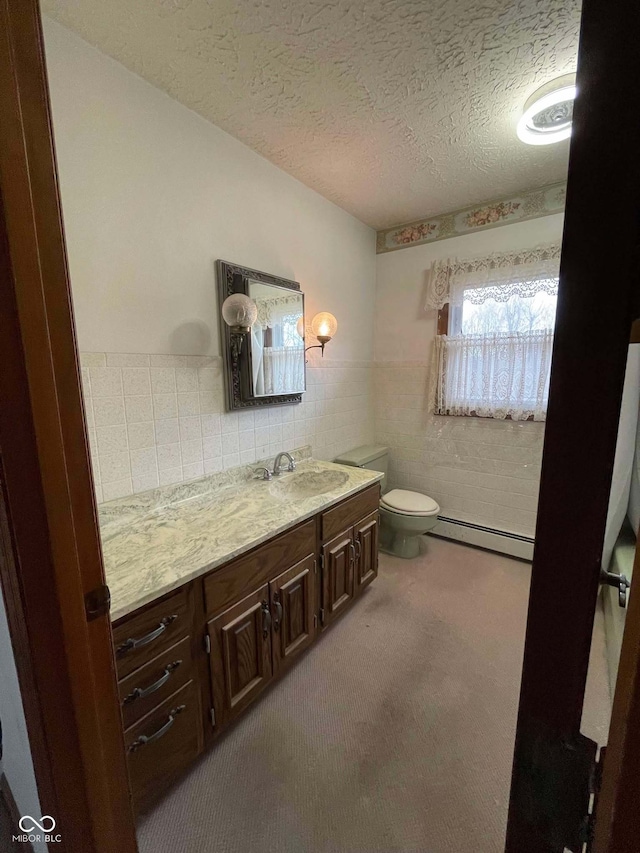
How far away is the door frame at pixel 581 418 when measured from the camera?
0.29 meters

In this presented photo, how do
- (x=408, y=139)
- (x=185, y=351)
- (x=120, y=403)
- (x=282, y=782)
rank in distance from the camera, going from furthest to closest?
(x=408, y=139)
(x=185, y=351)
(x=120, y=403)
(x=282, y=782)

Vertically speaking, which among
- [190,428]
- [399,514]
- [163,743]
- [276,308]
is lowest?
[163,743]

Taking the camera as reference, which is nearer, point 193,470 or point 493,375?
point 193,470

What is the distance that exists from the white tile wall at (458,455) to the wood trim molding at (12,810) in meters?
2.61

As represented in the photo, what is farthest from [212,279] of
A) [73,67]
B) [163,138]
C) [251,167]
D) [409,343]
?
[409,343]

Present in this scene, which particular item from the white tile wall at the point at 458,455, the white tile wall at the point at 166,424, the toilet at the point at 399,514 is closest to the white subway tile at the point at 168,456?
the white tile wall at the point at 166,424

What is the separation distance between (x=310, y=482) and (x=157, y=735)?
124 cm

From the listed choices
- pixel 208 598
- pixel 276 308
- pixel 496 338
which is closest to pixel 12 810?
pixel 208 598

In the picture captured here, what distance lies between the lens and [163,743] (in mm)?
1055

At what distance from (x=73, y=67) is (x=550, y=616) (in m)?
1.93

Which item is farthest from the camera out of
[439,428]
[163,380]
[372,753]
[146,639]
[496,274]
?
[439,428]

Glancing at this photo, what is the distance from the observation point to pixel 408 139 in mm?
1680

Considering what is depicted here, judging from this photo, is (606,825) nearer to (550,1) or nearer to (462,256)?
(550,1)

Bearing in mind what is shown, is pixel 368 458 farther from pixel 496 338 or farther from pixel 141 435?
pixel 141 435
